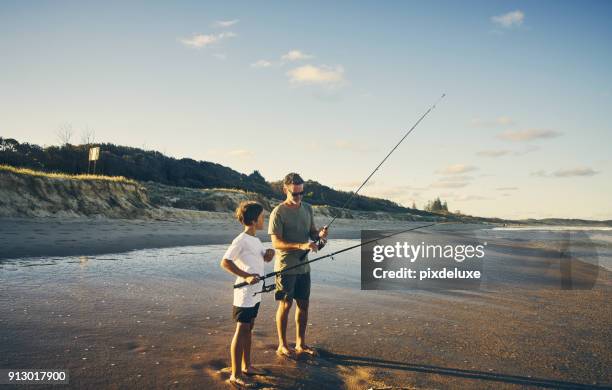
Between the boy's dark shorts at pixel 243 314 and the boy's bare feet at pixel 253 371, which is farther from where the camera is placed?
the boy's bare feet at pixel 253 371

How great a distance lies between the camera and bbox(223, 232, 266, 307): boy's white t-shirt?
357 cm

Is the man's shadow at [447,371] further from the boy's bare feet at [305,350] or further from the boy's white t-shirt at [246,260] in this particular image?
the boy's white t-shirt at [246,260]

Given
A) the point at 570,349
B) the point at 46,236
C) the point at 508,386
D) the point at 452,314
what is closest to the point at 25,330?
the point at 508,386

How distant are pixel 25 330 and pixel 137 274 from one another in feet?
12.6

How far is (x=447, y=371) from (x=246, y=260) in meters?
2.26

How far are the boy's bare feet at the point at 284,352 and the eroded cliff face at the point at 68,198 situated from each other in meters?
17.9

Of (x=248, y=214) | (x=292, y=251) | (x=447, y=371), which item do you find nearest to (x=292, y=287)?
(x=292, y=251)

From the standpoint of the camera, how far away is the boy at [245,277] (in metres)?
3.52

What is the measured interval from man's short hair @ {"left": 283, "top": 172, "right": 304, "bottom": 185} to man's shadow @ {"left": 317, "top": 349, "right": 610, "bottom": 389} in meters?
1.91

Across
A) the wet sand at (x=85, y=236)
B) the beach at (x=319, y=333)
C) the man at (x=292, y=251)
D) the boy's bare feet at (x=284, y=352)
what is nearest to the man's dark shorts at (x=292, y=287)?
the man at (x=292, y=251)

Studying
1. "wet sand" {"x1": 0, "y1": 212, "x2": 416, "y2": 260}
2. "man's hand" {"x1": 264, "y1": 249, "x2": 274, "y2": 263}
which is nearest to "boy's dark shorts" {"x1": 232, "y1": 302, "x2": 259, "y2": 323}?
"man's hand" {"x1": 264, "y1": 249, "x2": 274, "y2": 263}

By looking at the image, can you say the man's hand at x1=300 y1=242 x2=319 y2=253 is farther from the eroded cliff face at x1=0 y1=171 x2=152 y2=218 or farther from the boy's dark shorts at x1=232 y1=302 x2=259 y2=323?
the eroded cliff face at x1=0 y1=171 x2=152 y2=218

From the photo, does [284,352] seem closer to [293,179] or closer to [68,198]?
[293,179]

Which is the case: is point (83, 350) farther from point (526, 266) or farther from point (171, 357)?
point (526, 266)
